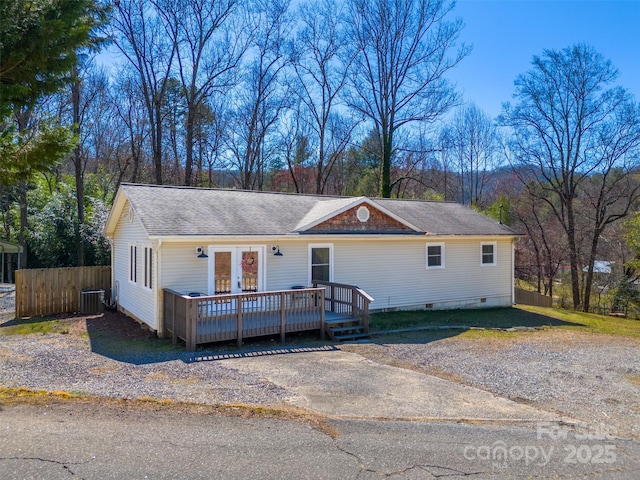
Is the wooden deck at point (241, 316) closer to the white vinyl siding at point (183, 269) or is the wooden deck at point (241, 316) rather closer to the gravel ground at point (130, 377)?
the white vinyl siding at point (183, 269)

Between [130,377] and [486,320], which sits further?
[486,320]

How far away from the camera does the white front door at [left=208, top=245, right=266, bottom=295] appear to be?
12.1 meters

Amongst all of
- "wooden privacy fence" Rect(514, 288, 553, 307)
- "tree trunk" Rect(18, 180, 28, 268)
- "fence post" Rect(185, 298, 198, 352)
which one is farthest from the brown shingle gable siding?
"tree trunk" Rect(18, 180, 28, 268)

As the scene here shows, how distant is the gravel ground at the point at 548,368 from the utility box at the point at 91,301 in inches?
372

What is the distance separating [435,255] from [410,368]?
807 cm

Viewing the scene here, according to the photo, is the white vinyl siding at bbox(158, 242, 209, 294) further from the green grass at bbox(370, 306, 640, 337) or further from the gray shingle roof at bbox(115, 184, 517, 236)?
the green grass at bbox(370, 306, 640, 337)

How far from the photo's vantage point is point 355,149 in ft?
117

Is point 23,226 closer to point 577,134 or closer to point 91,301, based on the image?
point 91,301

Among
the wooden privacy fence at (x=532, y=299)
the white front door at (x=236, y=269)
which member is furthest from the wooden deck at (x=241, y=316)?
the wooden privacy fence at (x=532, y=299)

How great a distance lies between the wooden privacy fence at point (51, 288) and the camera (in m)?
14.6

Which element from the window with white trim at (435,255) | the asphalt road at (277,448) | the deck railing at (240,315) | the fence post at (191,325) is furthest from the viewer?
the window with white trim at (435,255)

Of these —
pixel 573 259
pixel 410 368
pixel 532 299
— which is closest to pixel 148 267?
pixel 410 368

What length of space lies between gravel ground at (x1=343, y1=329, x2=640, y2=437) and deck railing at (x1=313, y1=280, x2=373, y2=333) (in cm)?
131

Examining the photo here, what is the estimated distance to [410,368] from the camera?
359 inches
